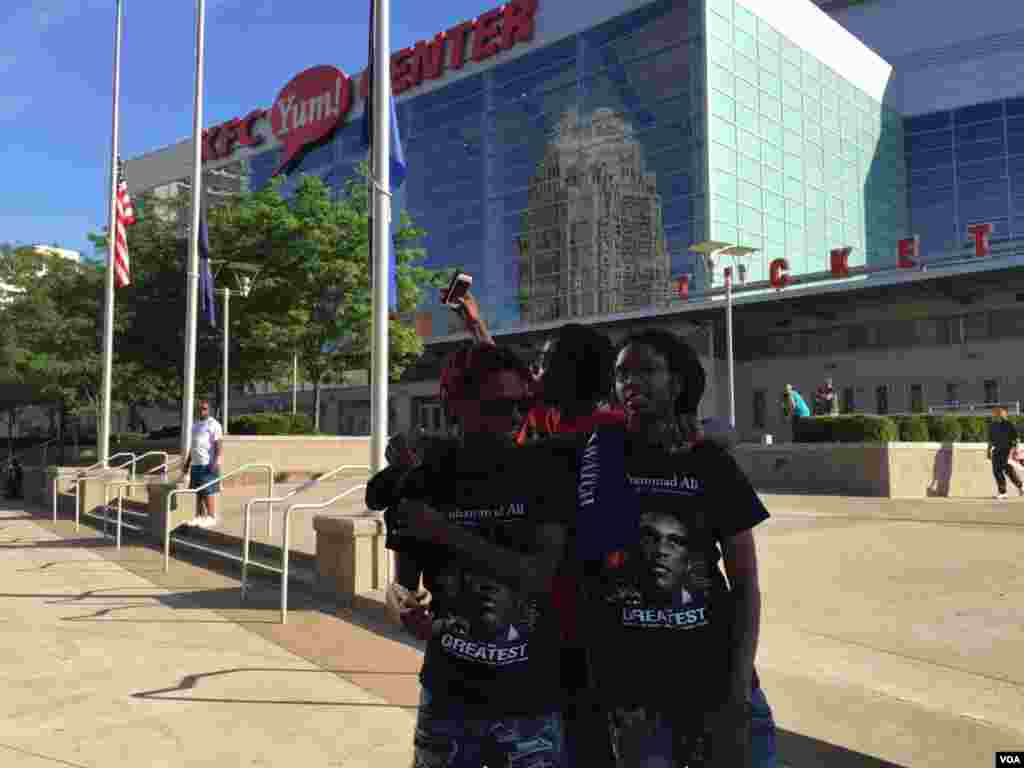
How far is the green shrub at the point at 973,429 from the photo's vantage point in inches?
814

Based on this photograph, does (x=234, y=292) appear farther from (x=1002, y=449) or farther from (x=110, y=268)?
(x=1002, y=449)

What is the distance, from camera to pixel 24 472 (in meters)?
24.4

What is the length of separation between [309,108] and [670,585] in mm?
22791

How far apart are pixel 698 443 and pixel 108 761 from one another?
11.2ft

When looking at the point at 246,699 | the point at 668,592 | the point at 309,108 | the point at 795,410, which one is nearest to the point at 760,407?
the point at 795,410

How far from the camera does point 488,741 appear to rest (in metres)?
2.12

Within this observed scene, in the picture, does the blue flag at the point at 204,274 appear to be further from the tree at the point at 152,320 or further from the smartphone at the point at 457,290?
the smartphone at the point at 457,290

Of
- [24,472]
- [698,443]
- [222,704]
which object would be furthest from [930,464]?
[24,472]

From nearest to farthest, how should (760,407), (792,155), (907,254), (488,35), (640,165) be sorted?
(907,254) → (760,407) → (640,165) → (792,155) → (488,35)

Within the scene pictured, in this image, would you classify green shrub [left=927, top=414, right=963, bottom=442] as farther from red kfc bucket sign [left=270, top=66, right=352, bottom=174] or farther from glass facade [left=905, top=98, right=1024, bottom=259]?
glass facade [left=905, top=98, right=1024, bottom=259]

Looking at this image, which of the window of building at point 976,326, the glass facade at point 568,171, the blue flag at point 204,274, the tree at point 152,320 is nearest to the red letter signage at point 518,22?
the glass facade at point 568,171

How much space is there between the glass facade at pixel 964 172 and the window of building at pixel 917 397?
47.6ft

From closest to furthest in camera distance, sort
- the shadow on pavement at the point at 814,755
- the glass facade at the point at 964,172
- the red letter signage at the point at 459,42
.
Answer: the shadow on pavement at the point at 814,755 → the red letter signage at the point at 459,42 → the glass facade at the point at 964,172

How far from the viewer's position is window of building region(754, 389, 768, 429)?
1474 inches
